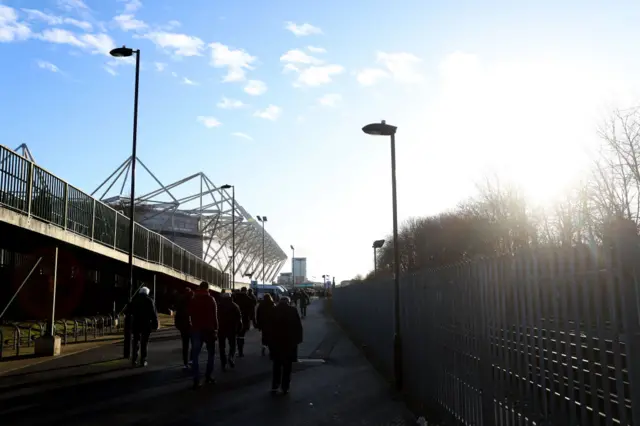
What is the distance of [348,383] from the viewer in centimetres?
1201

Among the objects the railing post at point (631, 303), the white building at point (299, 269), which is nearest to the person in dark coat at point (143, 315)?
the railing post at point (631, 303)

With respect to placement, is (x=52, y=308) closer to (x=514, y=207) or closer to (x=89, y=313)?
(x=89, y=313)

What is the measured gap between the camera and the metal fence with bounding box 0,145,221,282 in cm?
1414

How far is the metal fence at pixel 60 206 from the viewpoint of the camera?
14141mm

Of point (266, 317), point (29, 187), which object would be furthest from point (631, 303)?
point (29, 187)

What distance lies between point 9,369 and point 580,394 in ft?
43.3

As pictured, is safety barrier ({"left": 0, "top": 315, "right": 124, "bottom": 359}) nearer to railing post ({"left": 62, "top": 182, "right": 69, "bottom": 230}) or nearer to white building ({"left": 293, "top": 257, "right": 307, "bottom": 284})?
railing post ({"left": 62, "top": 182, "right": 69, "bottom": 230})

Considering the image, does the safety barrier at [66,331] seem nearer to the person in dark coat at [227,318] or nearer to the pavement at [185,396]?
the pavement at [185,396]

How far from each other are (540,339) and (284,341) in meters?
6.57

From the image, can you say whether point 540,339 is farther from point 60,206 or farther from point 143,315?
point 60,206

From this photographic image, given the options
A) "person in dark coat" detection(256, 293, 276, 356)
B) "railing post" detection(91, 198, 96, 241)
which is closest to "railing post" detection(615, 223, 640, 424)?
"person in dark coat" detection(256, 293, 276, 356)

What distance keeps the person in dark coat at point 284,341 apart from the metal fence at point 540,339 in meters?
2.98

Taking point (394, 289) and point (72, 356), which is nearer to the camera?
point (394, 289)

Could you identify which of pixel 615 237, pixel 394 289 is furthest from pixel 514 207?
pixel 615 237
